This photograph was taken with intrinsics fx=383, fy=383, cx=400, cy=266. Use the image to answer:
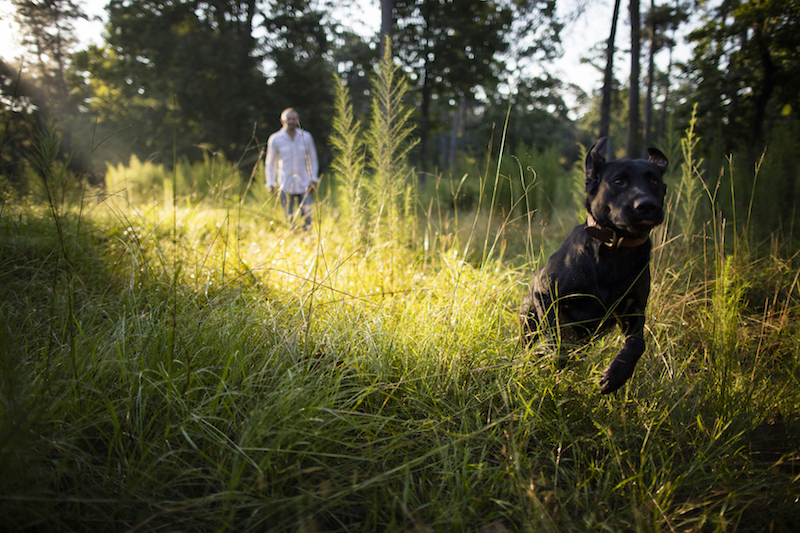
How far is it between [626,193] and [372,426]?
1.36 metres

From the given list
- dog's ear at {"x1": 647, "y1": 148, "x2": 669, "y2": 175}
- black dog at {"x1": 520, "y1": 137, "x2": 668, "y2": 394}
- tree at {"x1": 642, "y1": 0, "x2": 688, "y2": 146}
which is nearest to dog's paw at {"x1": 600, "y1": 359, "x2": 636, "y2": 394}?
black dog at {"x1": 520, "y1": 137, "x2": 668, "y2": 394}

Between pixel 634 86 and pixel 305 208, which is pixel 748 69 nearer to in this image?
pixel 634 86

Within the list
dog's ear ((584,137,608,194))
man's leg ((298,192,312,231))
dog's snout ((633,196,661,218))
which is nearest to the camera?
dog's snout ((633,196,661,218))

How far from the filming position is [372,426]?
1432 millimetres

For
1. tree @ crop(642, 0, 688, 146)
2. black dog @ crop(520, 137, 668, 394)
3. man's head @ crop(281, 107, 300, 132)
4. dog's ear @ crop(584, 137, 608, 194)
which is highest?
tree @ crop(642, 0, 688, 146)

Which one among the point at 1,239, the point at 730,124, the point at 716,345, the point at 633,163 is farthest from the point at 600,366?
the point at 730,124

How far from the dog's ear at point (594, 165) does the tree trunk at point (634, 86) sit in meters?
4.45

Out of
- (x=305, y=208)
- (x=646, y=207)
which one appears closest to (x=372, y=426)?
(x=646, y=207)

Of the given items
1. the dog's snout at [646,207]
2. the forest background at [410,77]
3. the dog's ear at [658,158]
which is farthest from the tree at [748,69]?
the dog's snout at [646,207]

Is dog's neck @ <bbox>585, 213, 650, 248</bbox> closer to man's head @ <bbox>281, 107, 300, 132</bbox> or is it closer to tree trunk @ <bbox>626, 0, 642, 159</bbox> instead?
man's head @ <bbox>281, 107, 300, 132</bbox>

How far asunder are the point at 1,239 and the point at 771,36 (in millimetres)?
8303

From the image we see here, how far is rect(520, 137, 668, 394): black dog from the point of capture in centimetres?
155

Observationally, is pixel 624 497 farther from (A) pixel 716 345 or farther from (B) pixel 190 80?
(B) pixel 190 80

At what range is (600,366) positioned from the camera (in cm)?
216
